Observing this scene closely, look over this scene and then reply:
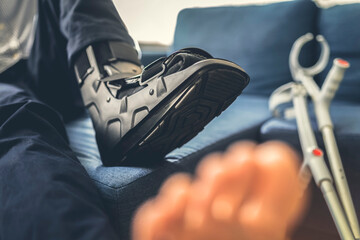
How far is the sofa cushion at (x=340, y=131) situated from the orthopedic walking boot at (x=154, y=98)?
0.35m

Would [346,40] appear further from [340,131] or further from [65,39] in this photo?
[65,39]

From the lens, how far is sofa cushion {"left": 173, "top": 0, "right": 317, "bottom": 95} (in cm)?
94

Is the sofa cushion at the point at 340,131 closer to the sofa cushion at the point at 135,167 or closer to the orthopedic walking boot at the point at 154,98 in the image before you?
the sofa cushion at the point at 135,167

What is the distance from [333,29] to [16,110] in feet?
3.46

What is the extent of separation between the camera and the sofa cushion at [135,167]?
1.31ft

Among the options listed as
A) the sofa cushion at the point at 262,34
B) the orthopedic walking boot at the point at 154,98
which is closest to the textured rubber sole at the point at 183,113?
the orthopedic walking boot at the point at 154,98

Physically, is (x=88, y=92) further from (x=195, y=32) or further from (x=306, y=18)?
(x=306, y=18)

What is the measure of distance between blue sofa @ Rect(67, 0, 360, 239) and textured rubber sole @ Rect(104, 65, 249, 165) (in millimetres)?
38

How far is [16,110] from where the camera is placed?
16.4 inches

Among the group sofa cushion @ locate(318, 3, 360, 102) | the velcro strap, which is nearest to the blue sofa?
sofa cushion @ locate(318, 3, 360, 102)

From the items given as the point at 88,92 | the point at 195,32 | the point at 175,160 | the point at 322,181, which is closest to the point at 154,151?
the point at 175,160

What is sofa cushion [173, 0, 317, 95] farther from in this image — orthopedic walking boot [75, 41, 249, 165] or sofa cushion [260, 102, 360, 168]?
orthopedic walking boot [75, 41, 249, 165]

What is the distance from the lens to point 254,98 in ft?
3.43

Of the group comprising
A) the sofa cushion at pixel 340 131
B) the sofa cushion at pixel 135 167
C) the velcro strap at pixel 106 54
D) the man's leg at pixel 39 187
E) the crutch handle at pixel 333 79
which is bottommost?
the sofa cushion at pixel 340 131
